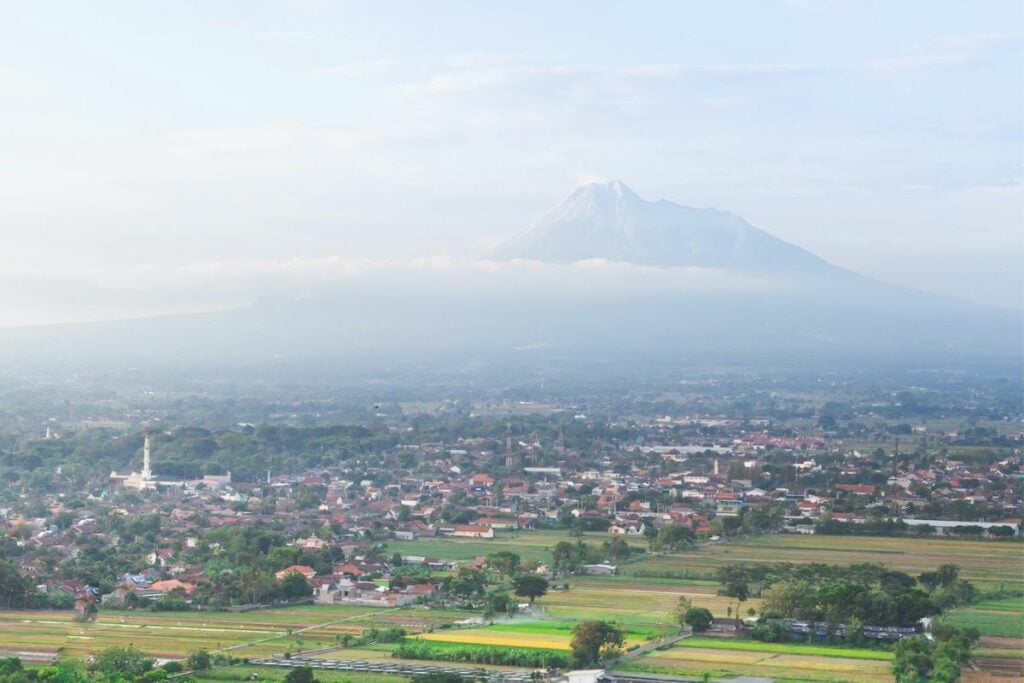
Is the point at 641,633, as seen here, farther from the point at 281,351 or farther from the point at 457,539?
the point at 281,351

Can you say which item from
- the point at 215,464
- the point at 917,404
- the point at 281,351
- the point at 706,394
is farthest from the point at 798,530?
the point at 281,351

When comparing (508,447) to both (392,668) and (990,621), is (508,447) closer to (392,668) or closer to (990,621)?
(990,621)

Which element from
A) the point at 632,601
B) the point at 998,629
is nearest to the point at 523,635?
the point at 632,601

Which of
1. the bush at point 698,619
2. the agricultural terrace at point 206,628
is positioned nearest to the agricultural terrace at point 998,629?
the bush at point 698,619

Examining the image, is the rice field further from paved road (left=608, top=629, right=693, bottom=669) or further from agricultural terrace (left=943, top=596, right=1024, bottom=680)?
agricultural terrace (left=943, top=596, right=1024, bottom=680)

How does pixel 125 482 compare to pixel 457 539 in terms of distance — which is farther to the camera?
pixel 125 482

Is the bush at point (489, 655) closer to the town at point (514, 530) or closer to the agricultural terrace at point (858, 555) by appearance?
the town at point (514, 530)
